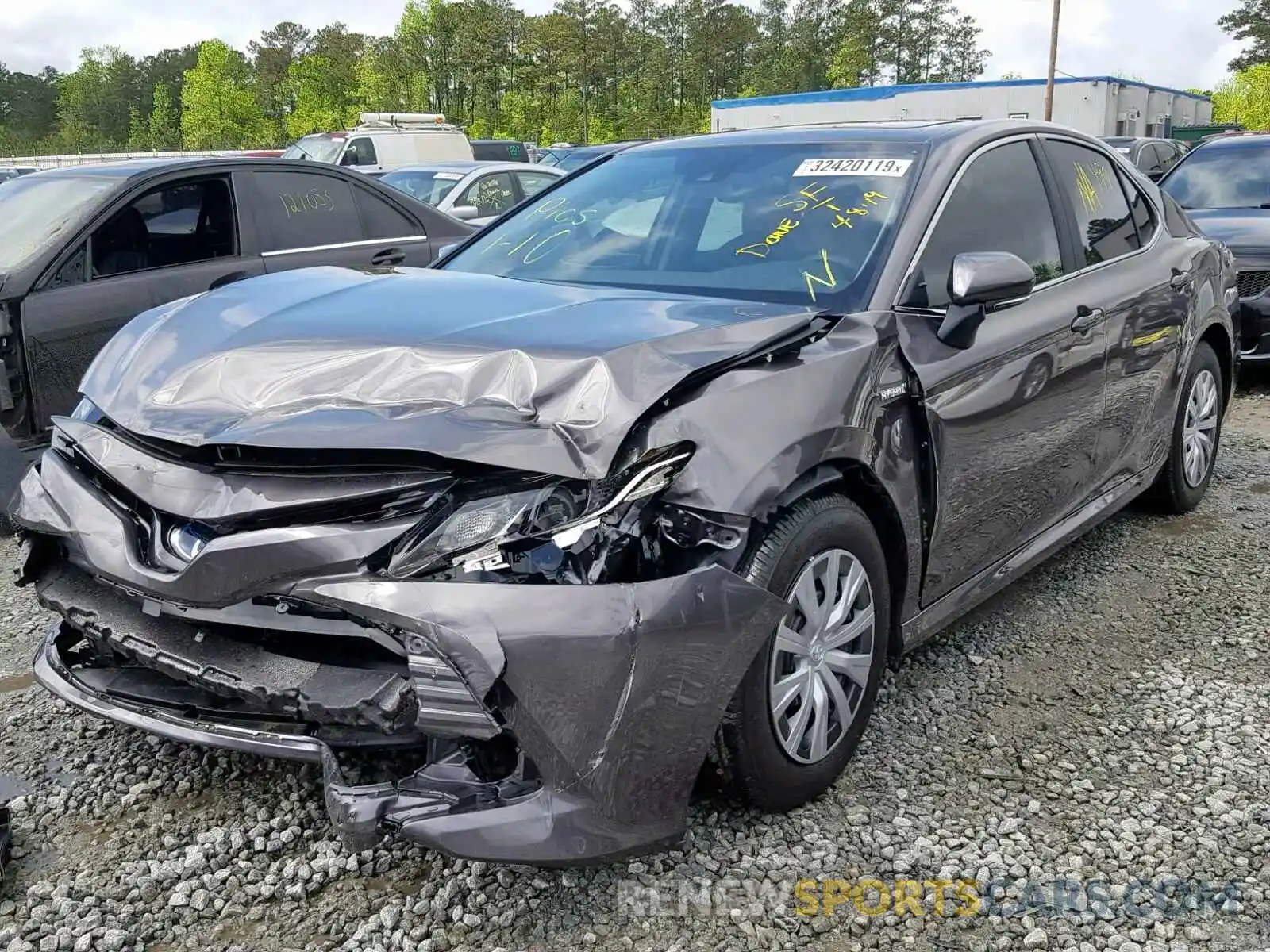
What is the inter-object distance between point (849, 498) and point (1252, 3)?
84.6 m

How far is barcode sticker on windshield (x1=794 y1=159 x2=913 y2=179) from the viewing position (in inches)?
131

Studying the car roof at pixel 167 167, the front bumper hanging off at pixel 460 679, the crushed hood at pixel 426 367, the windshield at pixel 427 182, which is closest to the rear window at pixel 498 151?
the windshield at pixel 427 182

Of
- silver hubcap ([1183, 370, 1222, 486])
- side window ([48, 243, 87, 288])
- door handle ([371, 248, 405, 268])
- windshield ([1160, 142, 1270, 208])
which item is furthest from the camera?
windshield ([1160, 142, 1270, 208])

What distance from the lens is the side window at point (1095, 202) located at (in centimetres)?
398

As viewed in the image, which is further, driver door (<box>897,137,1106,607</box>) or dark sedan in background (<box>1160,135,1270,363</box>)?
dark sedan in background (<box>1160,135,1270,363</box>)

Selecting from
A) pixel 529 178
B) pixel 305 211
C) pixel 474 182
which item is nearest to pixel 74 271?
pixel 305 211

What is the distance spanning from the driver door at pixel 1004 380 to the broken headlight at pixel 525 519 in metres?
0.98

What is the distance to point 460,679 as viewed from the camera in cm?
205

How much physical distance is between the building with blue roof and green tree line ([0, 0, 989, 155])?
15727 millimetres

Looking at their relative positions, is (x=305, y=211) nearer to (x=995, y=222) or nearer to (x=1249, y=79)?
(x=995, y=222)

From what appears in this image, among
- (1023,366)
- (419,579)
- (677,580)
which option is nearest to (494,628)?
(419,579)

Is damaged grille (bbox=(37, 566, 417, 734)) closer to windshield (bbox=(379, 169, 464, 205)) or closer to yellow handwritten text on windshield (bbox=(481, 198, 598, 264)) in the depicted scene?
yellow handwritten text on windshield (bbox=(481, 198, 598, 264))

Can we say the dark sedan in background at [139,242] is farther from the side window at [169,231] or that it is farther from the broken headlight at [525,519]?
the broken headlight at [525,519]

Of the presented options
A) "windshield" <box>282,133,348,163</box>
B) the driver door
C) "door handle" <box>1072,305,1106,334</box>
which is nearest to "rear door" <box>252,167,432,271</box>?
the driver door
